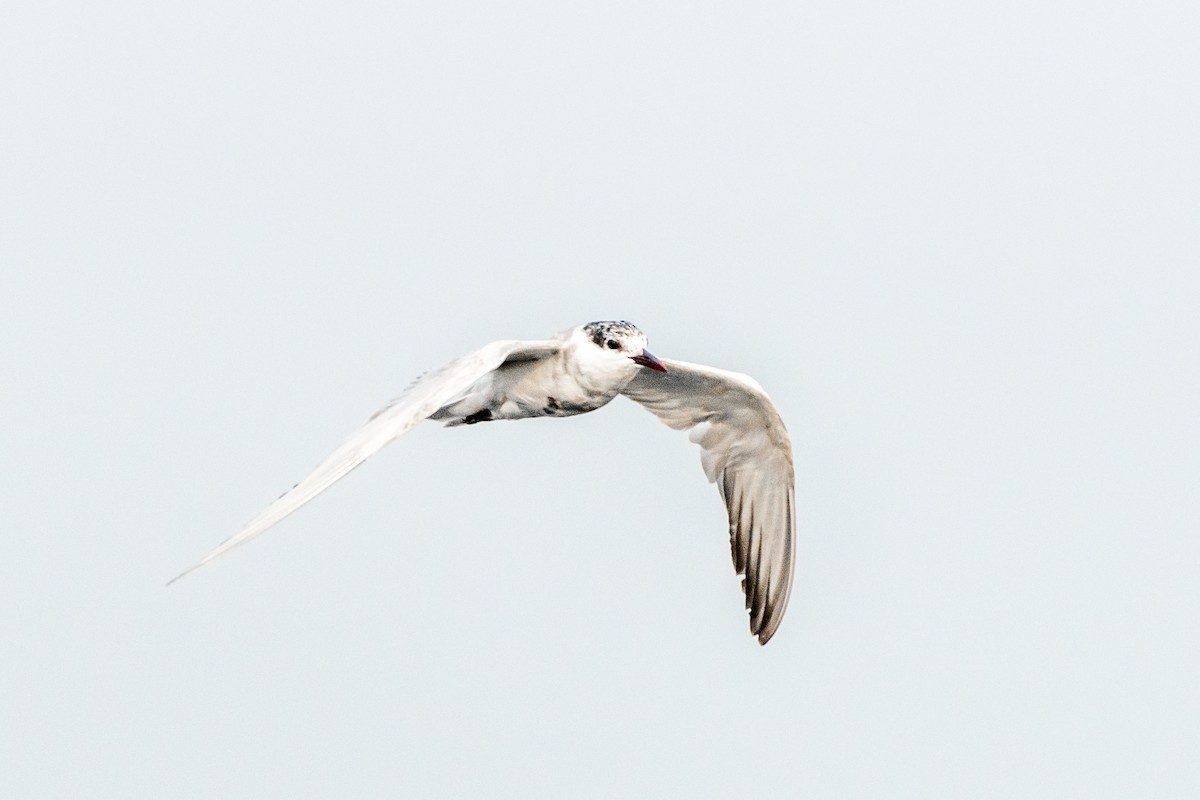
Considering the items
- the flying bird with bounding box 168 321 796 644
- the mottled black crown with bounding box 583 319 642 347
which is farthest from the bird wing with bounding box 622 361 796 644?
the mottled black crown with bounding box 583 319 642 347

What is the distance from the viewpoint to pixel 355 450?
9.82 meters

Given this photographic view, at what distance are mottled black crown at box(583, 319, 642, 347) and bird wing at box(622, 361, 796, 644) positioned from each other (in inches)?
71.5

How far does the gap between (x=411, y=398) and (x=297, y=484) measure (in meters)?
1.38

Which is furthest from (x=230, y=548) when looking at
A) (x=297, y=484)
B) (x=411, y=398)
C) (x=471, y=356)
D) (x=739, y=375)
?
(x=739, y=375)

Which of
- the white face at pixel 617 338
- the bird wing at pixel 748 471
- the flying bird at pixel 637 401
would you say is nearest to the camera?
the flying bird at pixel 637 401

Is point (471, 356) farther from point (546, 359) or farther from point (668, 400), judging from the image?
point (668, 400)

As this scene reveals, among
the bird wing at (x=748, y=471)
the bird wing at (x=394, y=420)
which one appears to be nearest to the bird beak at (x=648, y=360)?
the bird wing at (x=394, y=420)

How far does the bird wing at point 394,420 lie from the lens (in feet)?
29.9

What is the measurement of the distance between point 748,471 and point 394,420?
191 inches

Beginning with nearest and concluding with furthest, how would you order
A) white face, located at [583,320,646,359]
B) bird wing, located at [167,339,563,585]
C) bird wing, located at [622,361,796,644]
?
bird wing, located at [167,339,563,585]
white face, located at [583,320,646,359]
bird wing, located at [622,361,796,644]

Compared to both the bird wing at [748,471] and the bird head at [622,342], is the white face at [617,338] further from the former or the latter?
the bird wing at [748,471]

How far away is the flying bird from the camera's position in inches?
396

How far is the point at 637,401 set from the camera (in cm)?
1410

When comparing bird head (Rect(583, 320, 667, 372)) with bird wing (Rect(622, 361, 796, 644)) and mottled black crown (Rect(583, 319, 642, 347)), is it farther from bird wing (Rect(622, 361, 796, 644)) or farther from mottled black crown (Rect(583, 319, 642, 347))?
bird wing (Rect(622, 361, 796, 644))
